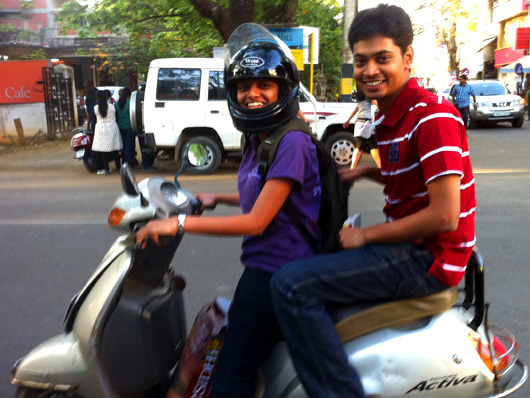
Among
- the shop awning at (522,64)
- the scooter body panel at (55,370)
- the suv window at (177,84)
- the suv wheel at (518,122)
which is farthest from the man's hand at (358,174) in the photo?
the shop awning at (522,64)

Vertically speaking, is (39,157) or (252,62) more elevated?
(252,62)

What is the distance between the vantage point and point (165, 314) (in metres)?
2.32

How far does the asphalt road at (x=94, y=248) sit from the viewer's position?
13.2ft

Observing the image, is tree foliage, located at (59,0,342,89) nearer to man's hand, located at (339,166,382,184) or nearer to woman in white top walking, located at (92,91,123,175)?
woman in white top walking, located at (92,91,123,175)

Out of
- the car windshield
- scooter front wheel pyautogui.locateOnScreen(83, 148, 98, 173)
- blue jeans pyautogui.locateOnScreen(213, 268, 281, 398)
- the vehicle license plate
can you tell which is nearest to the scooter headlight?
blue jeans pyautogui.locateOnScreen(213, 268, 281, 398)

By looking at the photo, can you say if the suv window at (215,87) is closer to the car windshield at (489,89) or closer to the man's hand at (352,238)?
the man's hand at (352,238)

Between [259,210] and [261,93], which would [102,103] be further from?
[259,210]

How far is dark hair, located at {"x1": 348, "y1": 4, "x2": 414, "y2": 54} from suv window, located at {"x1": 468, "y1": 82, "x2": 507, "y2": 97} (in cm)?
2022

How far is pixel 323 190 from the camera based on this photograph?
1998mm

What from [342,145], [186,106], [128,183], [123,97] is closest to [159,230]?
[128,183]

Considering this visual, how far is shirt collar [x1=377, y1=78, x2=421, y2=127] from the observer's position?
1.89m

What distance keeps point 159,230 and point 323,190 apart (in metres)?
0.55

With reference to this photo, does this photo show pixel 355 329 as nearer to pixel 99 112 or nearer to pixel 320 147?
pixel 320 147

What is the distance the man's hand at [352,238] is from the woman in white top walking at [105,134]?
9.60m
